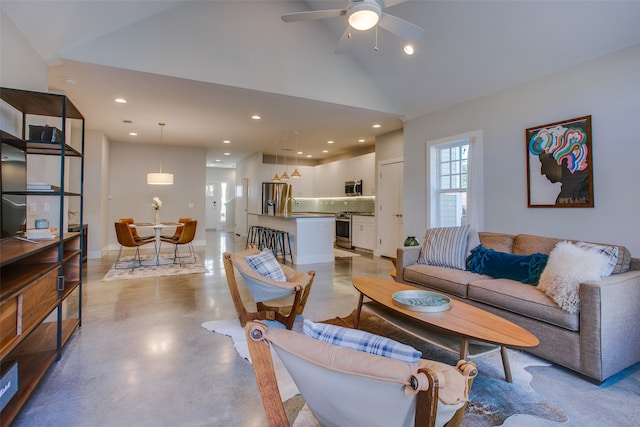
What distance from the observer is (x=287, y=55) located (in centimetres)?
457

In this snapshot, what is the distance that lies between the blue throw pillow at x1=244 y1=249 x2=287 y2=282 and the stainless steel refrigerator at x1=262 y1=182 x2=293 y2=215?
6516 millimetres

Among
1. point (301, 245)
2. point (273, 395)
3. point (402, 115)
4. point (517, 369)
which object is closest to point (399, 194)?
point (402, 115)

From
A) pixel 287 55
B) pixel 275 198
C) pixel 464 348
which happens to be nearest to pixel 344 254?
pixel 275 198

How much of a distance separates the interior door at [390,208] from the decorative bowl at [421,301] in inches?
163

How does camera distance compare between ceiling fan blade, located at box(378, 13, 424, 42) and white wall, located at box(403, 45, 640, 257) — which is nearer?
ceiling fan blade, located at box(378, 13, 424, 42)

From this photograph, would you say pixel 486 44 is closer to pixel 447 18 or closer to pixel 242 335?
pixel 447 18

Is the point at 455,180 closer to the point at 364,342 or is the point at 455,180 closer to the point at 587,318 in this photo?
the point at 587,318

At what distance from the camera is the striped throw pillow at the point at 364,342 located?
1.01 m

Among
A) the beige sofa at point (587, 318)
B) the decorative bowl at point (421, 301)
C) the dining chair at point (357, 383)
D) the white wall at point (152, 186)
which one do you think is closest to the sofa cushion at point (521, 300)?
Answer: the beige sofa at point (587, 318)

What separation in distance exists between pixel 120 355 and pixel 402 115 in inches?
199

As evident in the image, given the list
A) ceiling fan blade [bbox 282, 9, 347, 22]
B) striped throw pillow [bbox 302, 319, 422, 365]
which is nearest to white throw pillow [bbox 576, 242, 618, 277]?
striped throw pillow [bbox 302, 319, 422, 365]

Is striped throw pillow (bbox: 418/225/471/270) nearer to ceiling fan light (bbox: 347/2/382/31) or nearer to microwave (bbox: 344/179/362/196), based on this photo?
ceiling fan light (bbox: 347/2/382/31)

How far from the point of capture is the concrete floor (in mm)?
1786

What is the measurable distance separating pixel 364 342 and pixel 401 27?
263 cm
